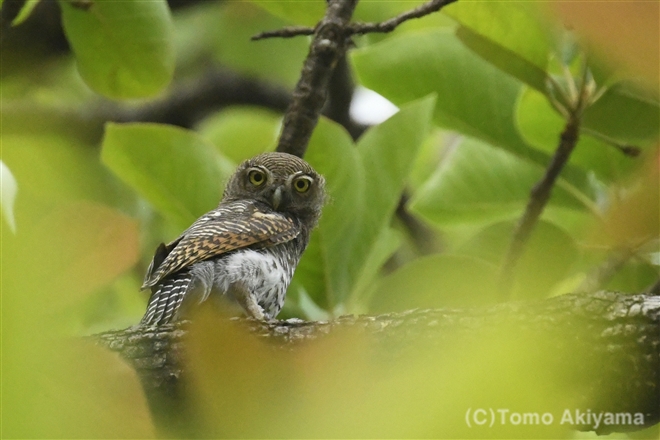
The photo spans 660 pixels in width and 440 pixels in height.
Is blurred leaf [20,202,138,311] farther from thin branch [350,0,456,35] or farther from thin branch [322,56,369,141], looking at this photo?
thin branch [322,56,369,141]

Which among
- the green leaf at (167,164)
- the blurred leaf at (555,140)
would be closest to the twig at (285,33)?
the green leaf at (167,164)

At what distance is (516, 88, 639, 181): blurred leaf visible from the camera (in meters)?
3.39

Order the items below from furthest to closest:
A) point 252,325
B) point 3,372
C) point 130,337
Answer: point 130,337
point 252,325
point 3,372

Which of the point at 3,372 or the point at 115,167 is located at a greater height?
the point at 115,167

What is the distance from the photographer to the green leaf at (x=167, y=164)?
10.9 ft

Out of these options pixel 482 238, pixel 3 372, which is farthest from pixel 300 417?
pixel 482 238

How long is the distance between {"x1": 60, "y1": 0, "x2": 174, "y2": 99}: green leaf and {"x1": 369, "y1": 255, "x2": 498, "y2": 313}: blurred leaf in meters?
1.37

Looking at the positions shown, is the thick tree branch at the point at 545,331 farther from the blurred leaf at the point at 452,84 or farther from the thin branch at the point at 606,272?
the blurred leaf at the point at 452,84

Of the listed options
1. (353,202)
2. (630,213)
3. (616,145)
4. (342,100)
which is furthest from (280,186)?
(630,213)

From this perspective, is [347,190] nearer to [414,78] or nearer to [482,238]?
[414,78]

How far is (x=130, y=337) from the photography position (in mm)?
2277

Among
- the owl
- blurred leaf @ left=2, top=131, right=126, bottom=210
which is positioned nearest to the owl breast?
the owl

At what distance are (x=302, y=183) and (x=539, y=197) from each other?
1.58 m

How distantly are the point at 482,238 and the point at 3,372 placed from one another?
133 inches
